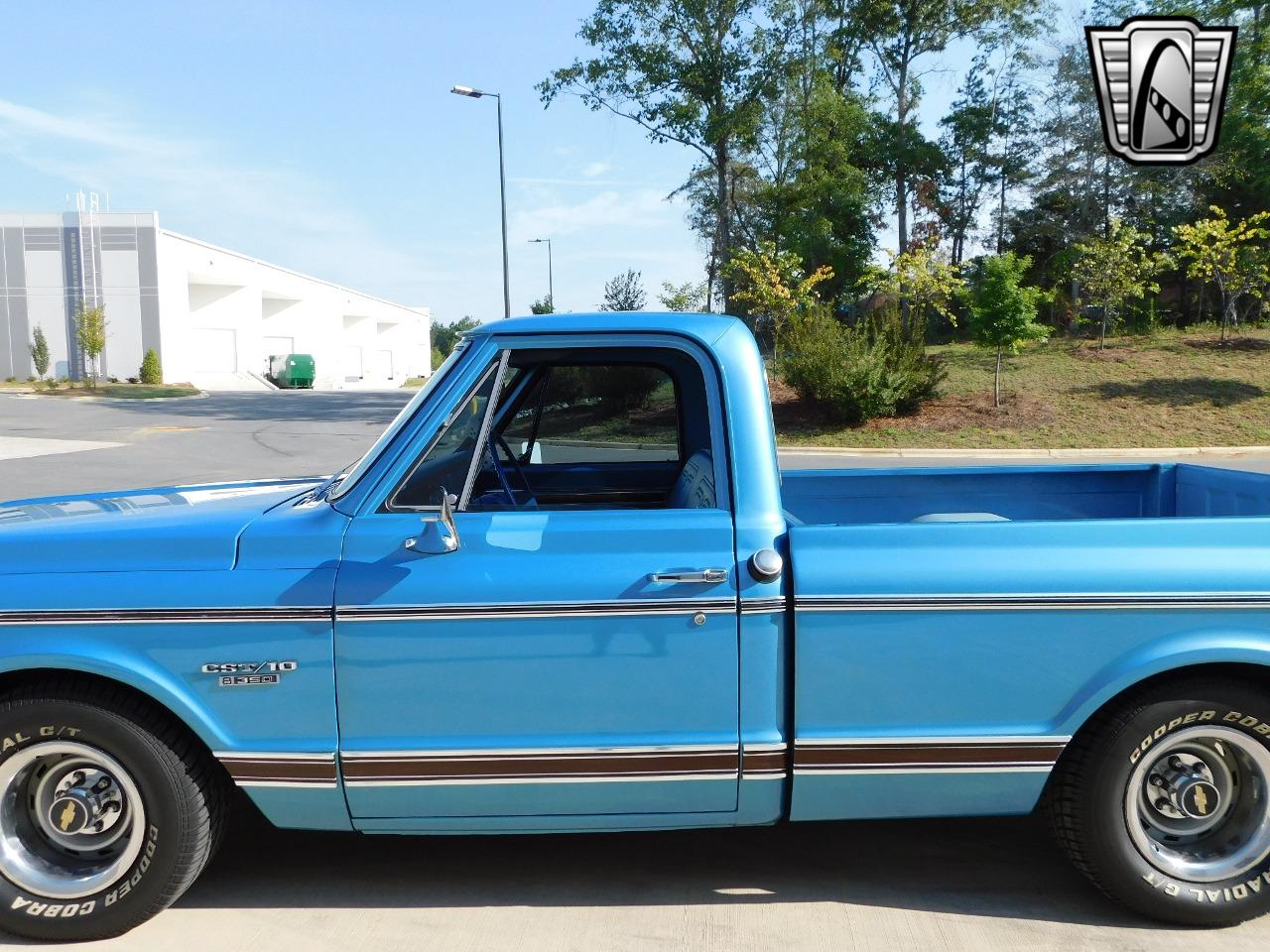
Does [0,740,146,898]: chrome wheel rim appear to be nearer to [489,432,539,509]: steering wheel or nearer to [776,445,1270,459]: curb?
[489,432,539,509]: steering wheel

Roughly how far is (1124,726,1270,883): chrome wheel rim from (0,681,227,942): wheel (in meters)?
2.64

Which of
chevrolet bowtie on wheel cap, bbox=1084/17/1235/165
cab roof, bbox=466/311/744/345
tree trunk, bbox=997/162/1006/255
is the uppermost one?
tree trunk, bbox=997/162/1006/255

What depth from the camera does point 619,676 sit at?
2719mm

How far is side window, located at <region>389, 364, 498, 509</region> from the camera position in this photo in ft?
9.48

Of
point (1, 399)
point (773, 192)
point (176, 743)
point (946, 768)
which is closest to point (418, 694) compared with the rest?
point (176, 743)

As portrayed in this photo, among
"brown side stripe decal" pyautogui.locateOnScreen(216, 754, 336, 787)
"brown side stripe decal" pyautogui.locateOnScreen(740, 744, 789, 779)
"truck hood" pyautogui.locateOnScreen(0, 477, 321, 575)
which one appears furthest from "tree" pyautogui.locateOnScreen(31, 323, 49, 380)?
"brown side stripe decal" pyautogui.locateOnScreen(740, 744, 789, 779)

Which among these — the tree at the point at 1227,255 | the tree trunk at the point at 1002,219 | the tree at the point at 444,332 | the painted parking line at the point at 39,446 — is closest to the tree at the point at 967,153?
the tree trunk at the point at 1002,219

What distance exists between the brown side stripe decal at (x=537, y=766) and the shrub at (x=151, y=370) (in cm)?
5366

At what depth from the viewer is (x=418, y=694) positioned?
8.92ft

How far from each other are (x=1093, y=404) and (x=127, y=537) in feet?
69.8

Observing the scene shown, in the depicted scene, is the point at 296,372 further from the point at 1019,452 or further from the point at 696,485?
the point at 696,485

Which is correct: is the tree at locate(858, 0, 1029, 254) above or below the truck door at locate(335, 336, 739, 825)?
above

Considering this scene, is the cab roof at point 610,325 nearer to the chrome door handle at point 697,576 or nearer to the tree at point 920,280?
the chrome door handle at point 697,576

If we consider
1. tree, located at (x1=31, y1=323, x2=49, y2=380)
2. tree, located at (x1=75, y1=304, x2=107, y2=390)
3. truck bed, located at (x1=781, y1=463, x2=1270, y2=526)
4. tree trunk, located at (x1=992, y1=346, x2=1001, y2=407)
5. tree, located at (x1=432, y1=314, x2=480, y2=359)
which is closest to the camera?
truck bed, located at (x1=781, y1=463, x2=1270, y2=526)
